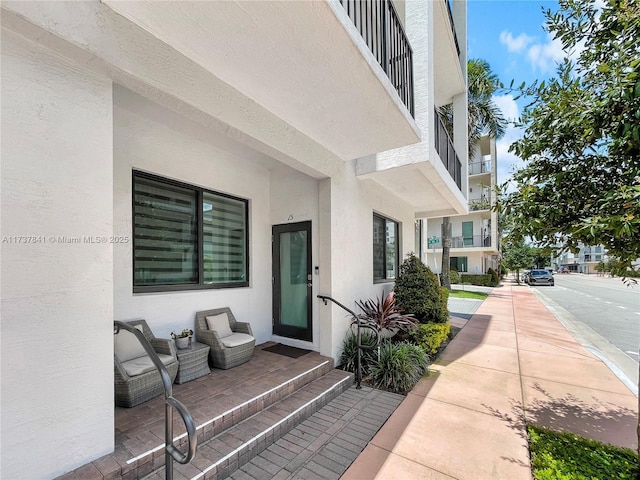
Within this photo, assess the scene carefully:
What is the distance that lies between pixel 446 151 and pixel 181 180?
575 cm

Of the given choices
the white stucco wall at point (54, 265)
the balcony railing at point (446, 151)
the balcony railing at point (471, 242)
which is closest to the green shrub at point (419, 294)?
the balcony railing at point (446, 151)

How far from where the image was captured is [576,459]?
110 inches

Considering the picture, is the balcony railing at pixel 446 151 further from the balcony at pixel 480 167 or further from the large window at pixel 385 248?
the balcony at pixel 480 167

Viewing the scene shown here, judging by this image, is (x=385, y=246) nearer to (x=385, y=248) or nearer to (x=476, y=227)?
(x=385, y=248)

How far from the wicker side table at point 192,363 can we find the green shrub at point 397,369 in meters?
2.47

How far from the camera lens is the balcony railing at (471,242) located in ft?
77.2

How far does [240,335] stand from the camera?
440 cm

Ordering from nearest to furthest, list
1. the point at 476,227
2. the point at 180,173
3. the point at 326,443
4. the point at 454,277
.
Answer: the point at 326,443, the point at 180,173, the point at 454,277, the point at 476,227

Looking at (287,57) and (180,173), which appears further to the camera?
(180,173)

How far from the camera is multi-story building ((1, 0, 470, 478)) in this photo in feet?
6.32

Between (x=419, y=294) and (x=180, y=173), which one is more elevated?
(x=180, y=173)

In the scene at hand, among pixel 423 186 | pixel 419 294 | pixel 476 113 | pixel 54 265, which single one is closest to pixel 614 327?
pixel 419 294

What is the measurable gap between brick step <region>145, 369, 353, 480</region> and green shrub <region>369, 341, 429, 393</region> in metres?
0.77

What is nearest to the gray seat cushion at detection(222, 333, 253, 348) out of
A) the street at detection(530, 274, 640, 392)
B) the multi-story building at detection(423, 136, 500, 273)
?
the street at detection(530, 274, 640, 392)
